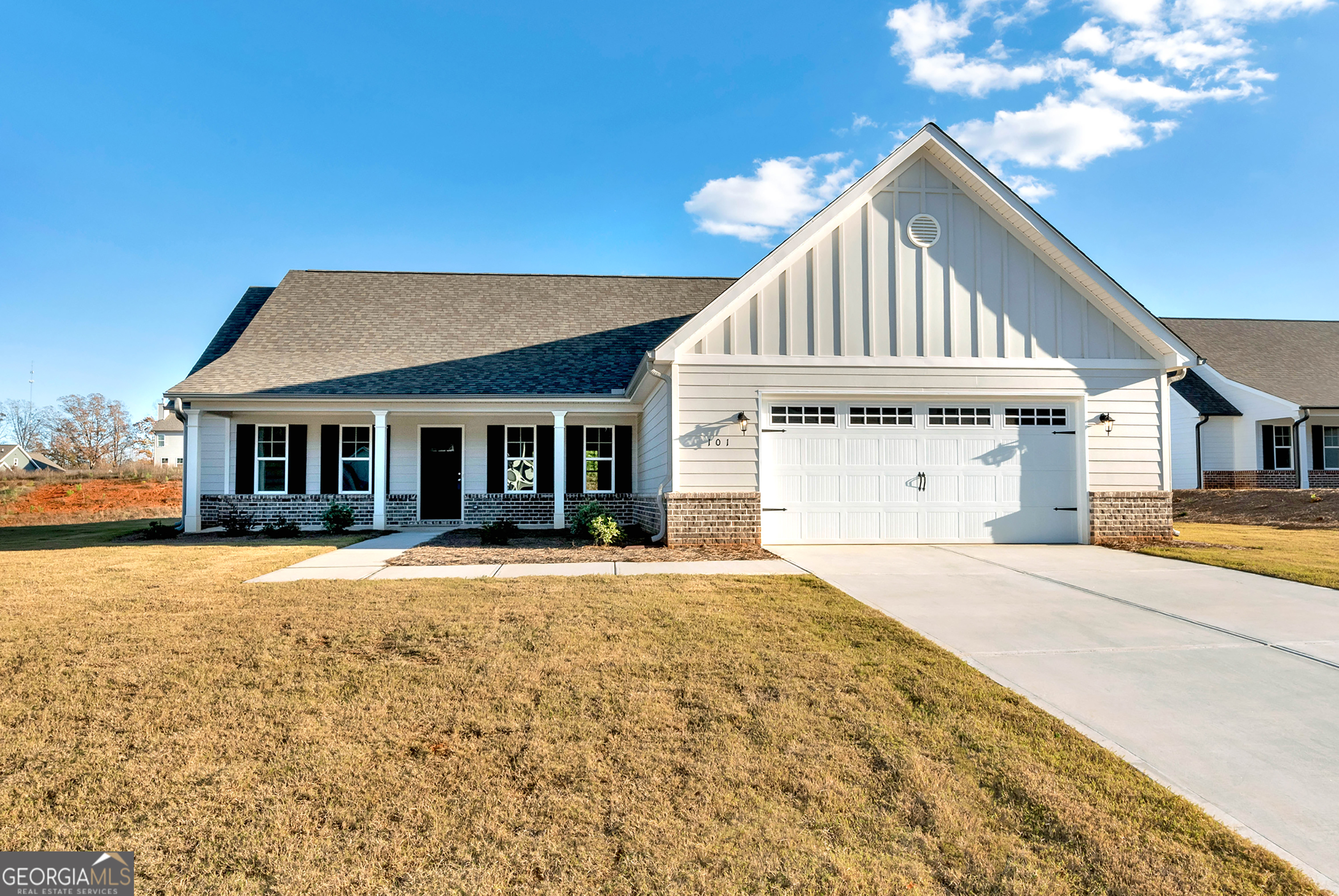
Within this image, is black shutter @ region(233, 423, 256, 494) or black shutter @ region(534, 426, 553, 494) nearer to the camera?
black shutter @ region(233, 423, 256, 494)

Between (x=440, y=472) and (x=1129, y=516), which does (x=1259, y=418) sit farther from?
(x=440, y=472)

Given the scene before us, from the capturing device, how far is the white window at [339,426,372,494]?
1515cm

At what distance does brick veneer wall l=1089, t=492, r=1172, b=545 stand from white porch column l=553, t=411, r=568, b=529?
980 cm

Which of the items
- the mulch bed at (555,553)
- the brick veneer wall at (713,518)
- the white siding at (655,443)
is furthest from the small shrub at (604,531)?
the white siding at (655,443)

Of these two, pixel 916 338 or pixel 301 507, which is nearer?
pixel 916 338

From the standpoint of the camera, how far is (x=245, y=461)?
48.5 feet

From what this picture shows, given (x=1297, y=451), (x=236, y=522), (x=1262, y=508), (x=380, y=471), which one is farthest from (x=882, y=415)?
(x=1297, y=451)

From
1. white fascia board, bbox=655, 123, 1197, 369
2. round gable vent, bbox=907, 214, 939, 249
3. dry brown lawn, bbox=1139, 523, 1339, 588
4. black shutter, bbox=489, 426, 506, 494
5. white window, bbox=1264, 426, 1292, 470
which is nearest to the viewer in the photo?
dry brown lawn, bbox=1139, 523, 1339, 588

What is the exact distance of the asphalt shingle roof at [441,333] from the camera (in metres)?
14.2

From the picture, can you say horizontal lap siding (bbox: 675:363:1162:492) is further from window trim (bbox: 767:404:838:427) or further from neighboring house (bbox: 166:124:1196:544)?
window trim (bbox: 767:404:838:427)

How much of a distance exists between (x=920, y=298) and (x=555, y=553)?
7144 mm

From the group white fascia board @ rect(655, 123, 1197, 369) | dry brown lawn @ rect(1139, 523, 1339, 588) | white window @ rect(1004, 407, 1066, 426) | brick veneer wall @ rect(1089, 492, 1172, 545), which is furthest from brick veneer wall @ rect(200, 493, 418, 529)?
dry brown lawn @ rect(1139, 523, 1339, 588)

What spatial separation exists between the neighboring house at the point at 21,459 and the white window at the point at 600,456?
148 ft

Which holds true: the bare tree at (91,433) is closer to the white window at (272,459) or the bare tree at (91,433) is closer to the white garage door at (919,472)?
the white window at (272,459)
